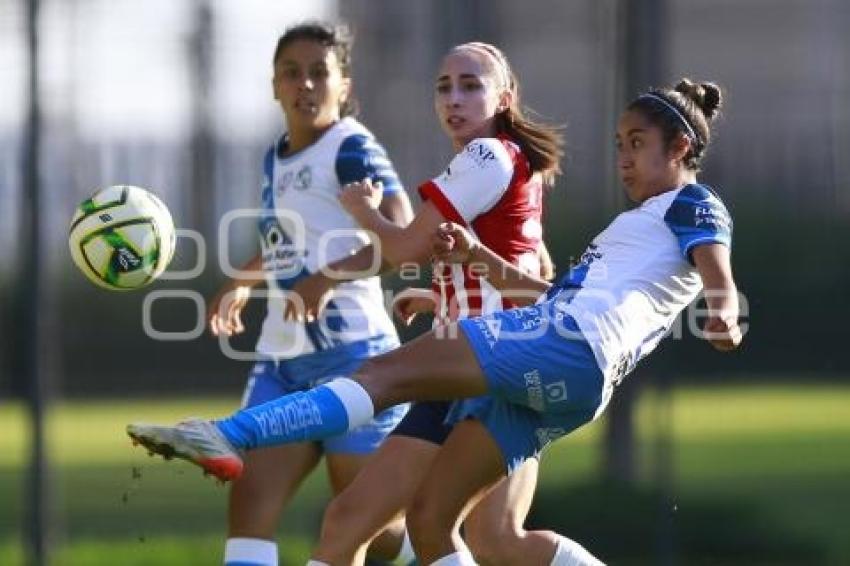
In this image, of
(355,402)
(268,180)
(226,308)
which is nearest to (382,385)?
(355,402)

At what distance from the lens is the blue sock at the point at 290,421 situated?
5.09 m

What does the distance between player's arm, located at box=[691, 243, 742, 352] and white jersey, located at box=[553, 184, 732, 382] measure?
3cm

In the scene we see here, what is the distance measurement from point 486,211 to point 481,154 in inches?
6.2

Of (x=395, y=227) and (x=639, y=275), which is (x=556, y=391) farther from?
(x=395, y=227)

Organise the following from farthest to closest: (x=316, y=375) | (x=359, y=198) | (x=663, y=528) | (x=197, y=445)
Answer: (x=663, y=528)
(x=316, y=375)
(x=359, y=198)
(x=197, y=445)

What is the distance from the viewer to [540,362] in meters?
5.26

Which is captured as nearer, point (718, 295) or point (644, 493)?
point (718, 295)

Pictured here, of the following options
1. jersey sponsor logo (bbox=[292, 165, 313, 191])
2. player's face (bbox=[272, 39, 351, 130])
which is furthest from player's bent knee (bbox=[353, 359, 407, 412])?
player's face (bbox=[272, 39, 351, 130])

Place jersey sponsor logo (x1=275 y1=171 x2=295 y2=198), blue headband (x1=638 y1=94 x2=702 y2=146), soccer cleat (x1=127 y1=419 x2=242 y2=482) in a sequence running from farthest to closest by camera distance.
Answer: jersey sponsor logo (x1=275 y1=171 x2=295 y2=198), blue headband (x1=638 y1=94 x2=702 y2=146), soccer cleat (x1=127 y1=419 x2=242 y2=482)

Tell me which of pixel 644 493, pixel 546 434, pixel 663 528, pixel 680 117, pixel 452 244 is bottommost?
pixel 663 528

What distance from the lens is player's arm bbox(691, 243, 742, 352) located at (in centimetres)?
510

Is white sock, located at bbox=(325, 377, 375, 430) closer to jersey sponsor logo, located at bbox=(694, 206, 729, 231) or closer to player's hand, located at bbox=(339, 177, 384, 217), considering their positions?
player's hand, located at bbox=(339, 177, 384, 217)

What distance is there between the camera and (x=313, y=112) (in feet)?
21.5

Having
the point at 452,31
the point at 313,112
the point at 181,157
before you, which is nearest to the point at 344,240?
the point at 313,112
